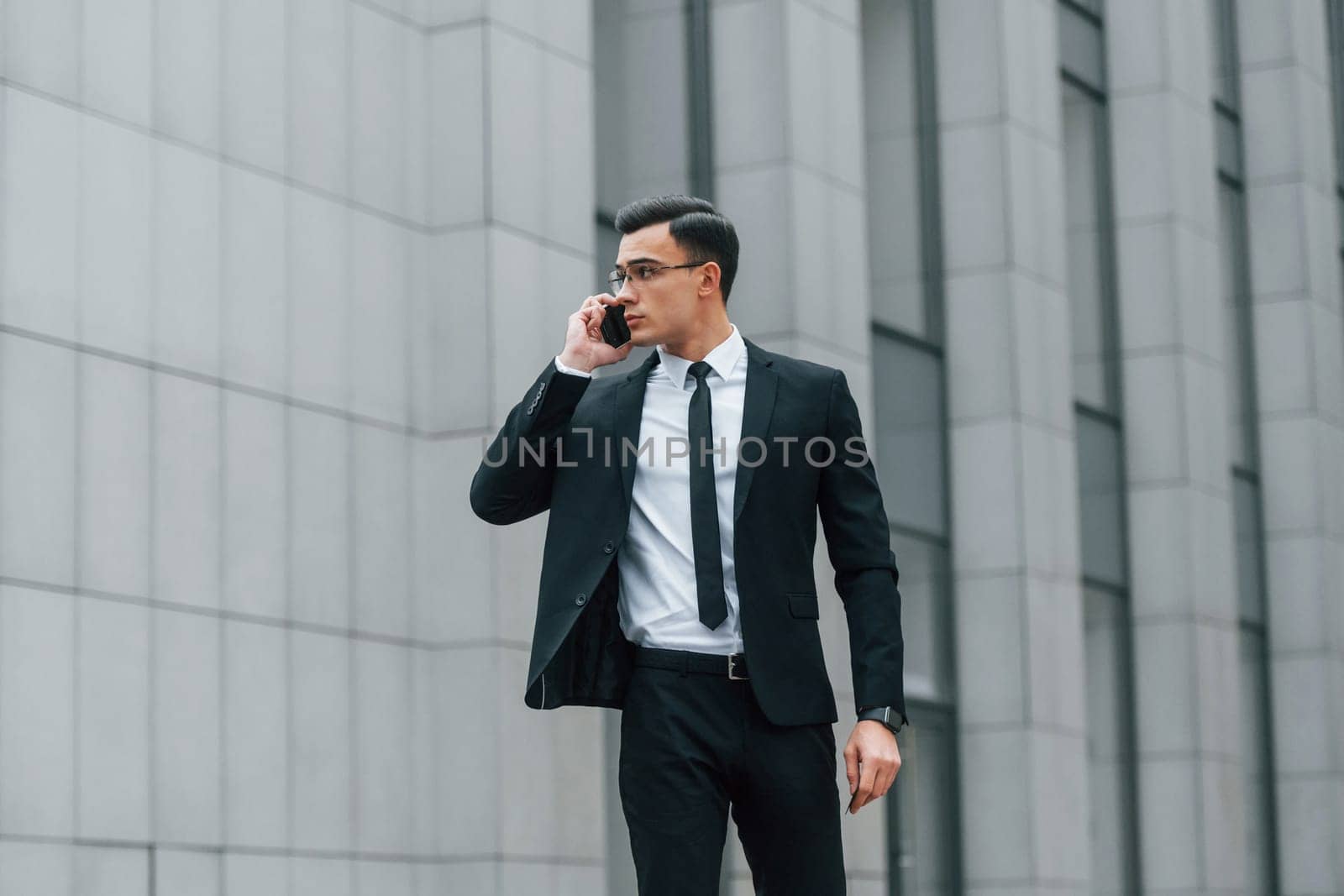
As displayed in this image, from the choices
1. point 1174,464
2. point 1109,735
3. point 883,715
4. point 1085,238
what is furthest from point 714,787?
point 1085,238

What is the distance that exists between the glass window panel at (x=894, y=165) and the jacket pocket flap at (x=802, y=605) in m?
11.9

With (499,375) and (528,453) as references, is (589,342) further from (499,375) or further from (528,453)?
(499,375)

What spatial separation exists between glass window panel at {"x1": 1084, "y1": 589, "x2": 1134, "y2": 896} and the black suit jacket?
14.5m

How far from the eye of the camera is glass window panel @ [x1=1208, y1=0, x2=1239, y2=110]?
77.4 feet

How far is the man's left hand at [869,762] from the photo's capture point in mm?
4988

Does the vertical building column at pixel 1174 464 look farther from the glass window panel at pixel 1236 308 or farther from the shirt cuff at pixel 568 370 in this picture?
the shirt cuff at pixel 568 370

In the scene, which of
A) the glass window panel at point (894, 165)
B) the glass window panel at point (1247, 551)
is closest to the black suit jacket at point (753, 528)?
the glass window panel at point (894, 165)

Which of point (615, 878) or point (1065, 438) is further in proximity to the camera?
point (1065, 438)

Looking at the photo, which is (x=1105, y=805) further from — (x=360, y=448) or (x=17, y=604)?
(x=17, y=604)

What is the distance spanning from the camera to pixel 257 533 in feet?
34.3

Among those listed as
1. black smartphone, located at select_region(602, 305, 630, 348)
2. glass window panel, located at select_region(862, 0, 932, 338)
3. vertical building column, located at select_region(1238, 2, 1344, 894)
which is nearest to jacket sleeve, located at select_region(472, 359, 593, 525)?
black smartphone, located at select_region(602, 305, 630, 348)

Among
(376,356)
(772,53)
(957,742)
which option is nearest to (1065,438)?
(957,742)

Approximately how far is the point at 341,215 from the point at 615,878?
4.42 m

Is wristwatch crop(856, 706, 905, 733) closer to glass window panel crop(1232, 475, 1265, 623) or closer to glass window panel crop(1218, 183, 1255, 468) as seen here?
glass window panel crop(1232, 475, 1265, 623)
